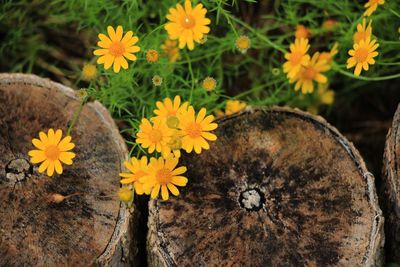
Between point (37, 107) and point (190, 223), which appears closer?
point (190, 223)

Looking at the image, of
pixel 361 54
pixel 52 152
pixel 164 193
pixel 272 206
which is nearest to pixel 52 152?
pixel 52 152

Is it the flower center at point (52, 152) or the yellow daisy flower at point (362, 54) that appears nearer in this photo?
the flower center at point (52, 152)

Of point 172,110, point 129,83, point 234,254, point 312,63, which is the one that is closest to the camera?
point 234,254

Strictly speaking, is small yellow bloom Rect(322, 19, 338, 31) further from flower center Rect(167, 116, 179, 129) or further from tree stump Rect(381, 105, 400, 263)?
flower center Rect(167, 116, 179, 129)

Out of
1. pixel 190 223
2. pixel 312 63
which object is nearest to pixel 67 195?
pixel 190 223

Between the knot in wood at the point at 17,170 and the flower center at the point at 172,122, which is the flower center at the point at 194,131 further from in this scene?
the knot in wood at the point at 17,170

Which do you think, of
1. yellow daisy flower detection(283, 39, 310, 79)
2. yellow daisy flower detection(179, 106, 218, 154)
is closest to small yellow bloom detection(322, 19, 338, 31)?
yellow daisy flower detection(283, 39, 310, 79)

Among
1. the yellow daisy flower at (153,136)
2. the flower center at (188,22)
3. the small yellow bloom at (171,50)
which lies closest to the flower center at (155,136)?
the yellow daisy flower at (153,136)

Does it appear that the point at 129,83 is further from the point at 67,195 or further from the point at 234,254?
the point at 234,254
